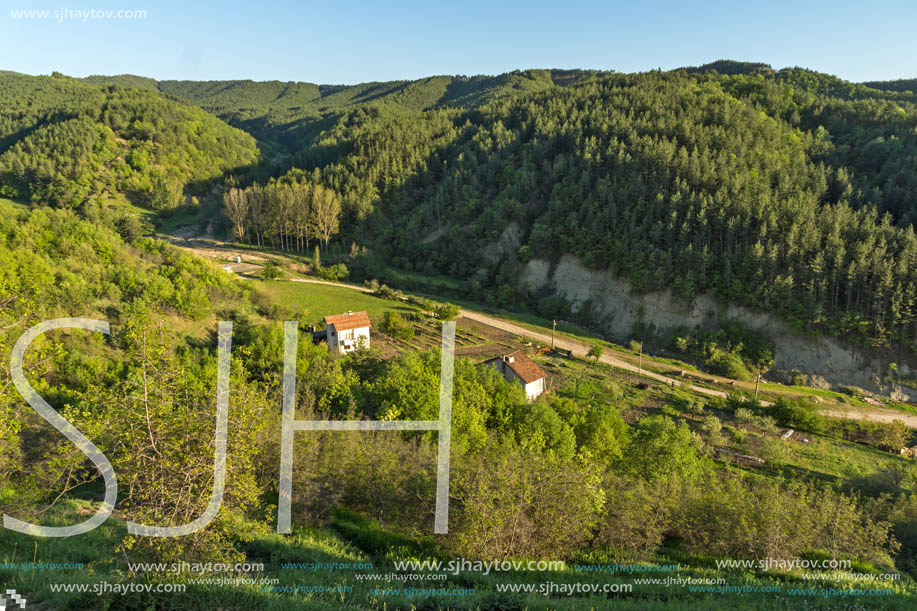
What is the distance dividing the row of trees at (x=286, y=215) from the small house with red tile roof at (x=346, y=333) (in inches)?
2076

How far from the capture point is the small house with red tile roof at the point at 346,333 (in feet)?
148

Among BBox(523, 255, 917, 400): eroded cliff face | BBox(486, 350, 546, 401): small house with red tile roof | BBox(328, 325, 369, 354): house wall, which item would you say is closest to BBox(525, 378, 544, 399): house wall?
BBox(486, 350, 546, 401): small house with red tile roof

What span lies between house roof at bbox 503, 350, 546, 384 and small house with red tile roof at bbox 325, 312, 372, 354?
48.0ft

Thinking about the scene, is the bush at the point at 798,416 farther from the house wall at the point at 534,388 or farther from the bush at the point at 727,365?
the house wall at the point at 534,388

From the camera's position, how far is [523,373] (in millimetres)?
41031

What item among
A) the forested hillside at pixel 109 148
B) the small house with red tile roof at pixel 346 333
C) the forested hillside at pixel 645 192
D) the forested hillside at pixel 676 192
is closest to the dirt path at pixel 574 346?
the forested hillside at pixel 676 192

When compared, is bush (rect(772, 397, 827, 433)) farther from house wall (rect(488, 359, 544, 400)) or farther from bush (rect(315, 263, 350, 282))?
bush (rect(315, 263, 350, 282))

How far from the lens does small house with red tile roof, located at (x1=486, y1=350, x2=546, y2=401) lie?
132 feet

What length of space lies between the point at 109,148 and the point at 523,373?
152684mm

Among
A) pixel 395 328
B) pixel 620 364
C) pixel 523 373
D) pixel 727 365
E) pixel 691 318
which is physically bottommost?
pixel 620 364

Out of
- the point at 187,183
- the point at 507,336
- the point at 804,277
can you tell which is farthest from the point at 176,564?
the point at 187,183

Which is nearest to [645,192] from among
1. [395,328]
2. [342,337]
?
[395,328]

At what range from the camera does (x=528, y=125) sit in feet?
359

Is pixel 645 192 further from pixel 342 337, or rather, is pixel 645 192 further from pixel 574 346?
pixel 342 337
